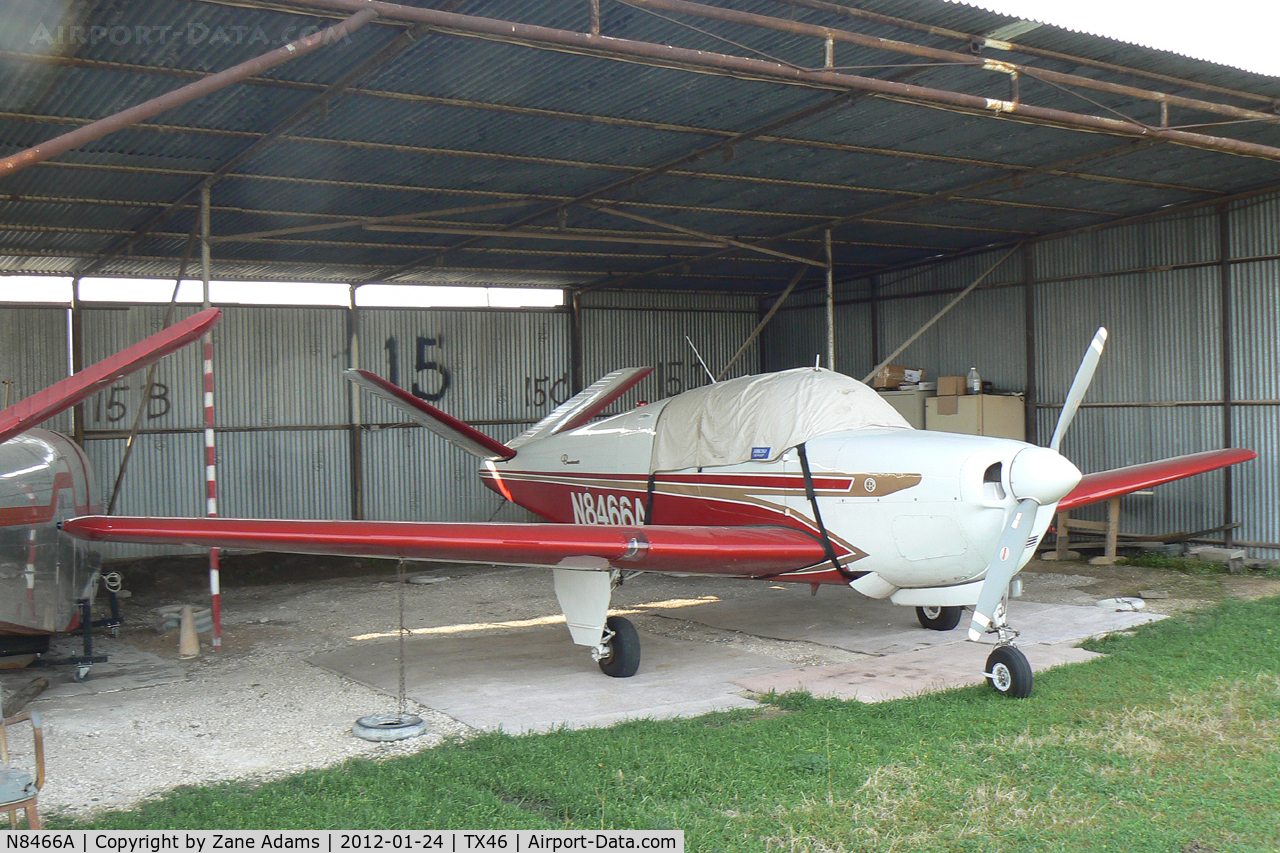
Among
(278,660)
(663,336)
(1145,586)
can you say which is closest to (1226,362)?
(1145,586)

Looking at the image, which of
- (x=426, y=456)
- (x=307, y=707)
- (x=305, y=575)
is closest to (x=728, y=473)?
(x=307, y=707)

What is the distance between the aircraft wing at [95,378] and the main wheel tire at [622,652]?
166 inches

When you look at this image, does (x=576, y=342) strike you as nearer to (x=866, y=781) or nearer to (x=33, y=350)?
(x=33, y=350)

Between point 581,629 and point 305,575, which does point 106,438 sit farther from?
point 581,629

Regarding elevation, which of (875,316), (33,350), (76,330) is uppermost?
(875,316)

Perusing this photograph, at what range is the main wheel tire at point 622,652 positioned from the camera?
7527 mm

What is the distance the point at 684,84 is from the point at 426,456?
1092 cm

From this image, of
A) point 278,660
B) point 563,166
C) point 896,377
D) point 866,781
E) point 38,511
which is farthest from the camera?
point 896,377

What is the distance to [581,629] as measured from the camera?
7477 mm

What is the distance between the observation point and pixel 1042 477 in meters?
6.27

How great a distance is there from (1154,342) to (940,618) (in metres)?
7.12

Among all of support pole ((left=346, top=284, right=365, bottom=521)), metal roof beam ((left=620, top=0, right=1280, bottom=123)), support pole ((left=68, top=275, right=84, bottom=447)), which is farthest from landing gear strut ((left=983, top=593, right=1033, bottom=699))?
support pole ((left=68, top=275, right=84, bottom=447))

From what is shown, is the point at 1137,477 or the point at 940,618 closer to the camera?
the point at 940,618

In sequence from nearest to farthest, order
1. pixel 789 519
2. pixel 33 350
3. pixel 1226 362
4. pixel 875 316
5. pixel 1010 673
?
pixel 1010 673, pixel 789 519, pixel 1226 362, pixel 33 350, pixel 875 316
